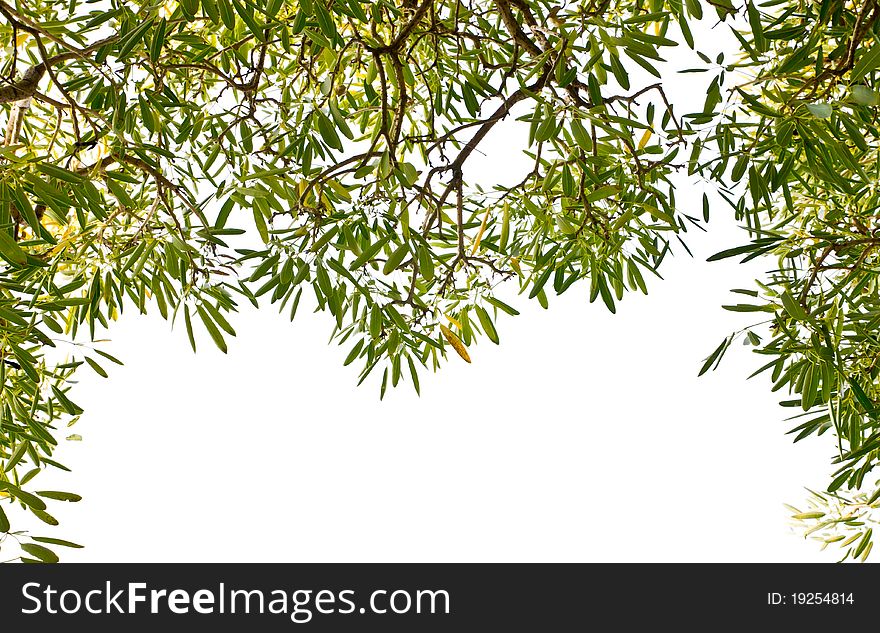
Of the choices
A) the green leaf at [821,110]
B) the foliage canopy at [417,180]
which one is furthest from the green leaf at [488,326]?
the green leaf at [821,110]

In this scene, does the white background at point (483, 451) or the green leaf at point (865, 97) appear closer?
the green leaf at point (865, 97)

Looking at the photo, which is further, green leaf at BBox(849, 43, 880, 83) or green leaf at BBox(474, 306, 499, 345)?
green leaf at BBox(474, 306, 499, 345)

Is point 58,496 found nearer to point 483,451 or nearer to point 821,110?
point 821,110

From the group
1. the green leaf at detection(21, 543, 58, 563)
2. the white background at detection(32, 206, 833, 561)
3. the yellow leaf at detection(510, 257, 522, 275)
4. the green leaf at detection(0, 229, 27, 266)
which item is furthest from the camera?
the white background at detection(32, 206, 833, 561)

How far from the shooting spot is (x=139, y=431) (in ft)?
7.58

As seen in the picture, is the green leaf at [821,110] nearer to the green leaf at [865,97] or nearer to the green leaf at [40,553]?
the green leaf at [865,97]

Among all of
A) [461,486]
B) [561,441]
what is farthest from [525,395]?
[461,486]

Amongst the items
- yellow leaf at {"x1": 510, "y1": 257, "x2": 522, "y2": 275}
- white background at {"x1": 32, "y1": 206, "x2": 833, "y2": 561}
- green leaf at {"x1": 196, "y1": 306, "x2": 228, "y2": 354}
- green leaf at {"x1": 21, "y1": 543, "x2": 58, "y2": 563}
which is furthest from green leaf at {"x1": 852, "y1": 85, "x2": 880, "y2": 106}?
white background at {"x1": 32, "y1": 206, "x2": 833, "y2": 561}

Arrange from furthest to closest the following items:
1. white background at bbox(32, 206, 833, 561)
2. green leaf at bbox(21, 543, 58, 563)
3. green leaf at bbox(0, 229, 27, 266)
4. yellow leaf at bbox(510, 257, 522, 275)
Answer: white background at bbox(32, 206, 833, 561), yellow leaf at bbox(510, 257, 522, 275), green leaf at bbox(21, 543, 58, 563), green leaf at bbox(0, 229, 27, 266)

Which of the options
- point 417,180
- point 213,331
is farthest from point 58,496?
point 417,180

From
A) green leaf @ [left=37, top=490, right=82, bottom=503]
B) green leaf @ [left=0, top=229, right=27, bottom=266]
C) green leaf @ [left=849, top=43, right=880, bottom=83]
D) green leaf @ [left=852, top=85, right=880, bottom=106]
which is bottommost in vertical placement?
green leaf @ [left=37, top=490, right=82, bottom=503]

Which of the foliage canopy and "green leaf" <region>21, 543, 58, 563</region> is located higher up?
the foliage canopy

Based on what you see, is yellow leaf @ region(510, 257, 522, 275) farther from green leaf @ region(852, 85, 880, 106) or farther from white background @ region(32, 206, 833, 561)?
white background @ region(32, 206, 833, 561)
